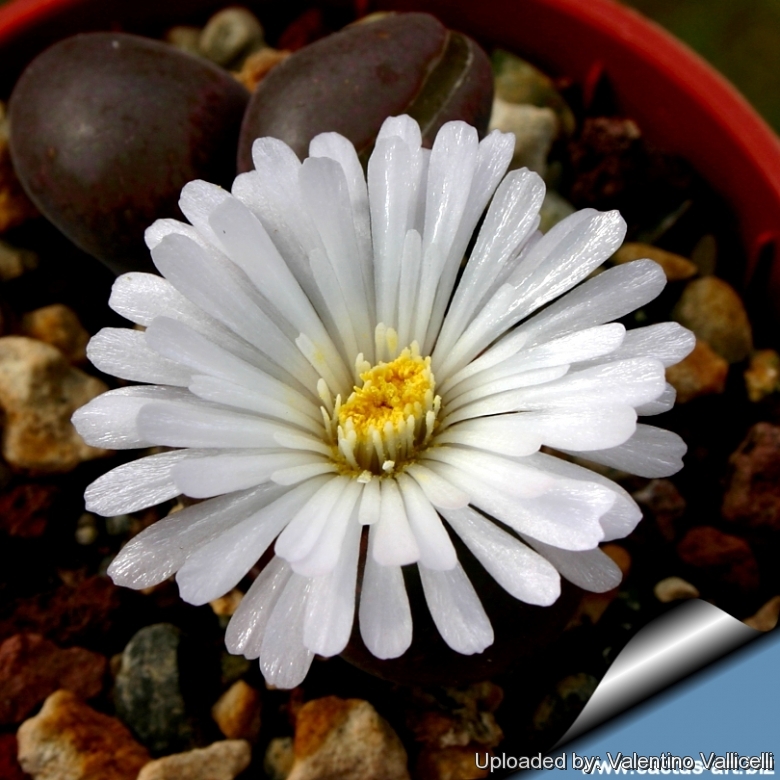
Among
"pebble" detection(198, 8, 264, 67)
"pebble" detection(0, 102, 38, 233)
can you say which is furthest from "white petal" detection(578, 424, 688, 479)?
"pebble" detection(198, 8, 264, 67)

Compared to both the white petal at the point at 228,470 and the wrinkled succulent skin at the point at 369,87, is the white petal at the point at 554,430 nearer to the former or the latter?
the white petal at the point at 228,470

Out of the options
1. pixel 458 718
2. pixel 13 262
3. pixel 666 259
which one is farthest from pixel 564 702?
pixel 13 262

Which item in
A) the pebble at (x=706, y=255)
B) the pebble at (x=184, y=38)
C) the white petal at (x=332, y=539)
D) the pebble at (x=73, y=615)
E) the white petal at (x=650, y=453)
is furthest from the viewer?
the pebble at (x=184, y=38)

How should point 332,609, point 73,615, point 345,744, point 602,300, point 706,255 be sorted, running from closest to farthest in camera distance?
point 332,609 < point 602,300 < point 345,744 < point 73,615 < point 706,255

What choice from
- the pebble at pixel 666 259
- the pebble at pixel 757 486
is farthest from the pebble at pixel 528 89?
the pebble at pixel 757 486

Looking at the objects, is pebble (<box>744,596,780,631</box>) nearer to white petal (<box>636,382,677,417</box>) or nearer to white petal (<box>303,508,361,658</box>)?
white petal (<box>636,382,677,417</box>)

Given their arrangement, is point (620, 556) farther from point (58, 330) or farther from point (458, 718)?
point (58, 330)

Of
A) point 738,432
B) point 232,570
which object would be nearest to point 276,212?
point 232,570
